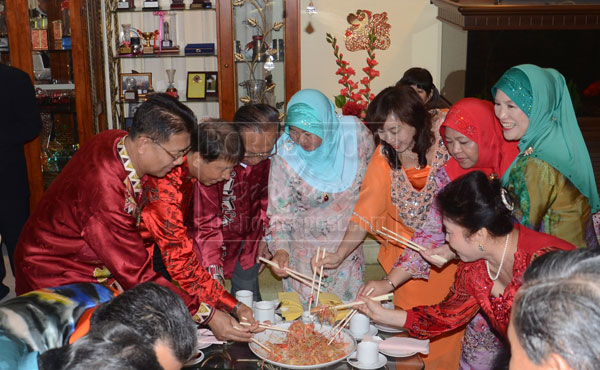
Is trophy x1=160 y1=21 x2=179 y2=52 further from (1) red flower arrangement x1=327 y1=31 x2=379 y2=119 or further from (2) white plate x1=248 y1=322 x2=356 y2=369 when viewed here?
(2) white plate x1=248 y1=322 x2=356 y2=369

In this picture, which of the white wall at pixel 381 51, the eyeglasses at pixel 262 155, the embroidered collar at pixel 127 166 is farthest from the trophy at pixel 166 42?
the embroidered collar at pixel 127 166

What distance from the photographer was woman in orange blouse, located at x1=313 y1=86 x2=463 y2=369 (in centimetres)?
264

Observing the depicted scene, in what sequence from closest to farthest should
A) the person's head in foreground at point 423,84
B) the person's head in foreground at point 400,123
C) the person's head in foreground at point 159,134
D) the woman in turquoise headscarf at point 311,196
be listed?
1. the person's head in foreground at point 159,134
2. the person's head in foreground at point 400,123
3. the woman in turquoise headscarf at point 311,196
4. the person's head in foreground at point 423,84

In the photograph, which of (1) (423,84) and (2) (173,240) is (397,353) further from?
(1) (423,84)

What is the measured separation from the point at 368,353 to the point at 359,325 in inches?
9.5

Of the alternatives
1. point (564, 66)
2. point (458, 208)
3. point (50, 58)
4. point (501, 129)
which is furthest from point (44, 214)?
point (564, 66)

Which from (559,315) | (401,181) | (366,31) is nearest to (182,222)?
(401,181)

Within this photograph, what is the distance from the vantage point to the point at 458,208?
1.95 m

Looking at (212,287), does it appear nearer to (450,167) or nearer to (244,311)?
(244,311)

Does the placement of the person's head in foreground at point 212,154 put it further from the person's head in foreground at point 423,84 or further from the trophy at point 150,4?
the trophy at point 150,4

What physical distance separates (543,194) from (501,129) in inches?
19.9

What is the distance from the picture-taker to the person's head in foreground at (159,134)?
203 cm

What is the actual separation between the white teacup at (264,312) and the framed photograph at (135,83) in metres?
3.10

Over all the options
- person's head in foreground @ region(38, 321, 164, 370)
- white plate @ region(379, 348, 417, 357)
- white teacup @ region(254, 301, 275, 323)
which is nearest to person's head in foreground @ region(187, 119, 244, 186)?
white teacup @ region(254, 301, 275, 323)
